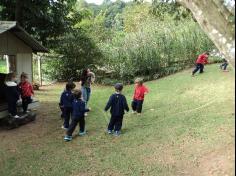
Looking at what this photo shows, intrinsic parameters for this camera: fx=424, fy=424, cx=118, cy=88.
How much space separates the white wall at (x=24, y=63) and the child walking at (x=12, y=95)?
65.8 inches

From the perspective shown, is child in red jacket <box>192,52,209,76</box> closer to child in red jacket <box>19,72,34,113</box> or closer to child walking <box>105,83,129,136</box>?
child in red jacket <box>19,72,34,113</box>

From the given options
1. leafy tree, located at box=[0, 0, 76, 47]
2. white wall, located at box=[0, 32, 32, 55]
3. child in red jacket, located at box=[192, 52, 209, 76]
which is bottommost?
child in red jacket, located at box=[192, 52, 209, 76]

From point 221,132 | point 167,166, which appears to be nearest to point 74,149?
point 167,166

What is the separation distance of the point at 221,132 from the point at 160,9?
814 cm

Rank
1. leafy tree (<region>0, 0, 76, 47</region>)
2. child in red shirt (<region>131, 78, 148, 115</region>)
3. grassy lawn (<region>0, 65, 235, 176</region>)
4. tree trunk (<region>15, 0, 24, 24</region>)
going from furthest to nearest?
leafy tree (<region>0, 0, 76, 47</region>), tree trunk (<region>15, 0, 24, 24</region>), child in red shirt (<region>131, 78, 148, 115</region>), grassy lawn (<region>0, 65, 235, 176</region>)

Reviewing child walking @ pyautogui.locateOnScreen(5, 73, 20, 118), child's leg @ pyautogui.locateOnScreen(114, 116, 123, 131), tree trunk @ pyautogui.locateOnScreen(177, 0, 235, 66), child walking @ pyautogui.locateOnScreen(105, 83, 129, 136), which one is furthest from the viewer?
child walking @ pyautogui.locateOnScreen(5, 73, 20, 118)

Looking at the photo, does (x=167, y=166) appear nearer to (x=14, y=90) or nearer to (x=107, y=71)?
(x=14, y=90)

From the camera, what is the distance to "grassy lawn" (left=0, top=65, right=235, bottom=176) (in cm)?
867

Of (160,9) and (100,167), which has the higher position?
(160,9)

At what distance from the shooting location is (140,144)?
33.8 feet

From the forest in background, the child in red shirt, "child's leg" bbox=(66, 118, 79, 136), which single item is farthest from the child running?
the forest in background

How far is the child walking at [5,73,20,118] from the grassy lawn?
670 millimetres

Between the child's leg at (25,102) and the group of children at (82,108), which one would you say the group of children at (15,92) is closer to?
the child's leg at (25,102)

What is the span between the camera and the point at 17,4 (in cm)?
1888
